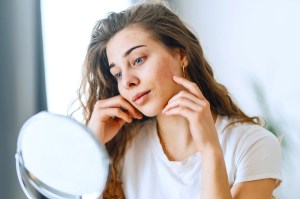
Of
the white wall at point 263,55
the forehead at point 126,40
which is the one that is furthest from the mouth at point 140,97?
the white wall at point 263,55

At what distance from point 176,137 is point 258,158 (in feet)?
0.76

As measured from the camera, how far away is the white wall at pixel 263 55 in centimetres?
156

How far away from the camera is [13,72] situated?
3.72ft

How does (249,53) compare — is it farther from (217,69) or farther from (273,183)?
(273,183)

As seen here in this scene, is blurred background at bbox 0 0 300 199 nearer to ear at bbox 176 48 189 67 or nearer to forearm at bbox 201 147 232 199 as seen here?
ear at bbox 176 48 189 67

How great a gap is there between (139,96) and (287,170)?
89 cm

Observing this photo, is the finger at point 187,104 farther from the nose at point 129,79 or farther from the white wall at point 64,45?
the white wall at point 64,45

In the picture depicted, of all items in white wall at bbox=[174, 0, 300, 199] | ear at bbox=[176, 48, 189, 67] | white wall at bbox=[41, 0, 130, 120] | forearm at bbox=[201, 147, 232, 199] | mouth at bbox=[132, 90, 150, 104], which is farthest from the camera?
white wall at bbox=[174, 0, 300, 199]

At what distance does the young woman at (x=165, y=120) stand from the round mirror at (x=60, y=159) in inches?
14.5

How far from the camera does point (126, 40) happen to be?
1006 mm

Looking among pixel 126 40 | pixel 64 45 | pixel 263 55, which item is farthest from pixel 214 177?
pixel 263 55

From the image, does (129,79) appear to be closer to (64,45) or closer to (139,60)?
(139,60)

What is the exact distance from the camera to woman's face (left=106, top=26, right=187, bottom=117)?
965mm

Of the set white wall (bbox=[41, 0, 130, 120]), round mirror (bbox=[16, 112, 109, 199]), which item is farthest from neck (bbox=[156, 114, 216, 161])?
round mirror (bbox=[16, 112, 109, 199])
